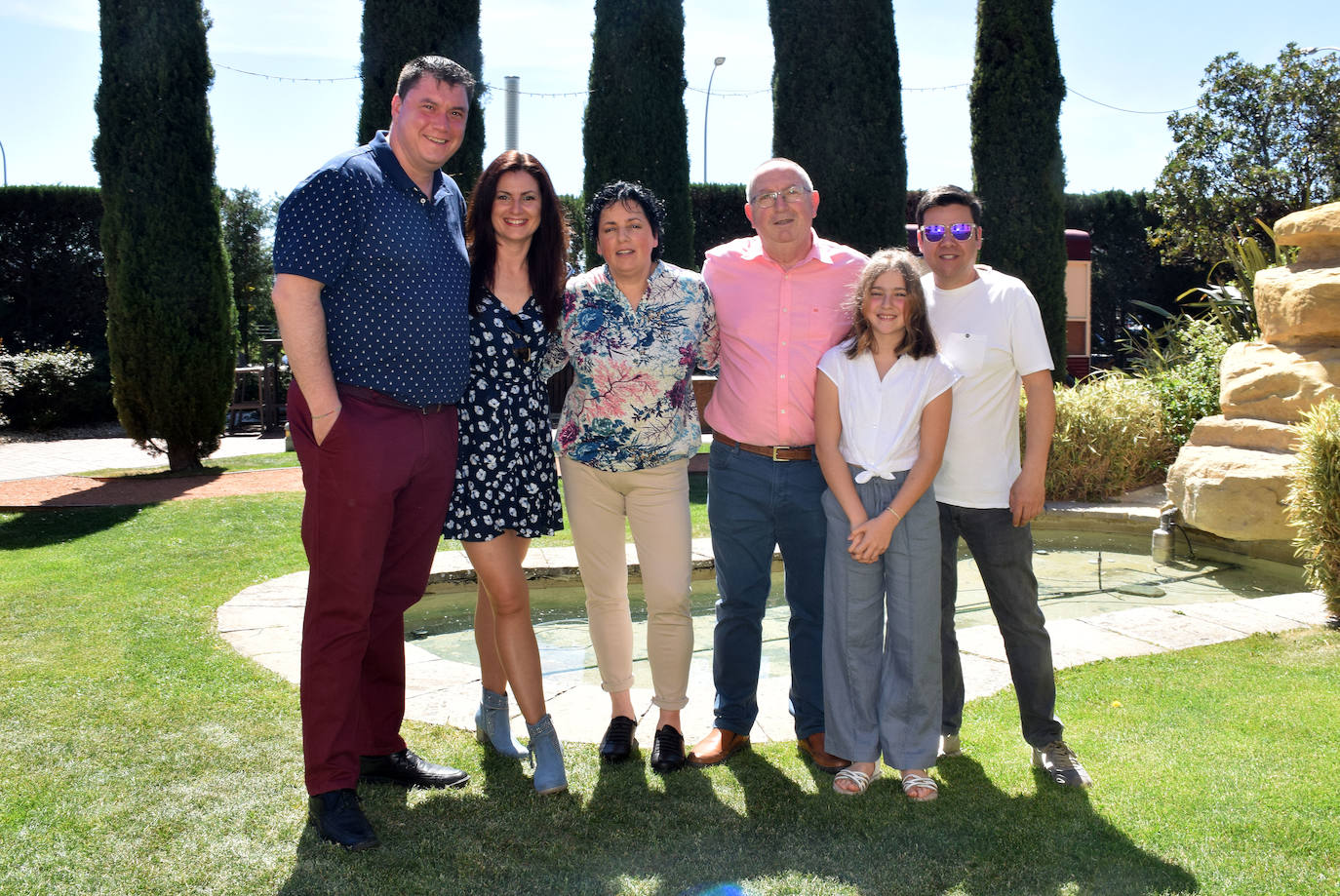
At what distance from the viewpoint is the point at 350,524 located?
244 centimetres

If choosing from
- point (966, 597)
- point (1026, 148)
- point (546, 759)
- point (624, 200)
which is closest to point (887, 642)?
point (546, 759)

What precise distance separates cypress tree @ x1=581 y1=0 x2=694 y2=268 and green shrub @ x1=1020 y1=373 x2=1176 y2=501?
192 inches

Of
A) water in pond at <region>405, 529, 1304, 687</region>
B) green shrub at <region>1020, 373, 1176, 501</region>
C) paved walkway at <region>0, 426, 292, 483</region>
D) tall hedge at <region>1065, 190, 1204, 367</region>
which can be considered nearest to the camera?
water in pond at <region>405, 529, 1304, 687</region>

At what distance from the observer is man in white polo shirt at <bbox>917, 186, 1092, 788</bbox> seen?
2.67m

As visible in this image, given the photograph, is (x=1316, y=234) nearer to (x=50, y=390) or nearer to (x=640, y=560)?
(x=640, y=560)

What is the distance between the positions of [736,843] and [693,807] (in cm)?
22

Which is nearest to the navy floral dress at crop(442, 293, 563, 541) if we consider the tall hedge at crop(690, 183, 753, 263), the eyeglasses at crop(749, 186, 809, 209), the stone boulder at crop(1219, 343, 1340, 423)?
the eyeglasses at crop(749, 186, 809, 209)

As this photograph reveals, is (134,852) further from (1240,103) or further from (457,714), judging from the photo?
(1240,103)

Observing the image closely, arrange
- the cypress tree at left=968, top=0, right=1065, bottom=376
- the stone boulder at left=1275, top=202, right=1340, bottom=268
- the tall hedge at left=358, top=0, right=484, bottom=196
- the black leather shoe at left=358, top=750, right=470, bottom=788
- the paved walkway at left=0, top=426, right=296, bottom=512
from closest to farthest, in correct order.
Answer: the black leather shoe at left=358, top=750, right=470, bottom=788 → the stone boulder at left=1275, top=202, right=1340, bottom=268 → the paved walkway at left=0, top=426, right=296, bottom=512 → the tall hedge at left=358, top=0, right=484, bottom=196 → the cypress tree at left=968, top=0, right=1065, bottom=376

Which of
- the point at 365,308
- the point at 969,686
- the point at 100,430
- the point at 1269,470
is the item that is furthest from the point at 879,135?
the point at 100,430

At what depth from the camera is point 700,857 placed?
2.32 meters

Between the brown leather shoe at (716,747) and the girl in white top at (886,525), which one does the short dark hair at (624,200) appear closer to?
the girl in white top at (886,525)

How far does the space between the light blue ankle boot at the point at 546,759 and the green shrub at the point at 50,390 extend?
46.3ft

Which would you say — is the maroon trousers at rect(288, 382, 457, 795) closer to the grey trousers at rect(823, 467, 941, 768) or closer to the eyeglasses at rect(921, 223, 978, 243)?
the grey trousers at rect(823, 467, 941, 768)
